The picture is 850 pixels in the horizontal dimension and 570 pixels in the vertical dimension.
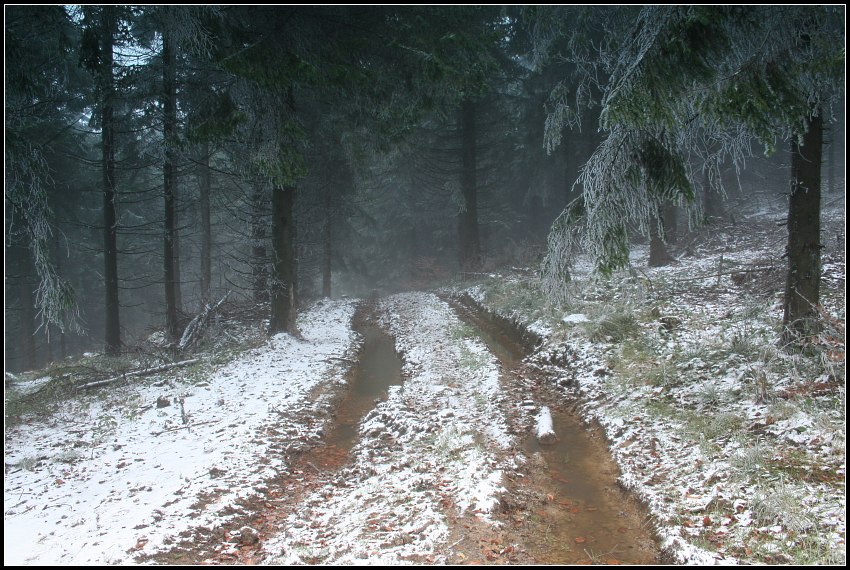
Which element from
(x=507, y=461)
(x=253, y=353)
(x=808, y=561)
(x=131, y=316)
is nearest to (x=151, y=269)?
(x=131, y=316)

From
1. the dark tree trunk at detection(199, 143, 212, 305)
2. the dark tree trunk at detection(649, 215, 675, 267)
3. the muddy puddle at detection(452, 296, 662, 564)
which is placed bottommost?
the muddy puddle at detection(452, 296, 662, 564)

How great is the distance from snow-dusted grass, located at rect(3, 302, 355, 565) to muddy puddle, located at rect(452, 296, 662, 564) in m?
3.48

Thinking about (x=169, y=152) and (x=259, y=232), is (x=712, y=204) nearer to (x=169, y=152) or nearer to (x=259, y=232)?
(x=259, y=232)

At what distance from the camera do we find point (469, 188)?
24.8m

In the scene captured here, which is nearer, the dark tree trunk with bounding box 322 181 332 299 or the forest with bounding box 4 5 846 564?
the forest with bounding box 4 5 846 564

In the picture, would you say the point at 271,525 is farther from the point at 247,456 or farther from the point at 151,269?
the point at 151,269

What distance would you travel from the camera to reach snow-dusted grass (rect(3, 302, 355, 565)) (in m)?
4.86

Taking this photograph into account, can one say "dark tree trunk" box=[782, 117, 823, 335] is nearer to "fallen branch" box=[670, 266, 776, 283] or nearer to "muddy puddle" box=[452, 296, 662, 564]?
"muddy puddle" box=[452, 296, 662, 564]

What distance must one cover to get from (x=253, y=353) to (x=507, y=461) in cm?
799

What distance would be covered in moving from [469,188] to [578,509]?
826 inches

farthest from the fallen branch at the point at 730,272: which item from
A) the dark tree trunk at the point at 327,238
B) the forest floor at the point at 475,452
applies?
the dark tree trunk at the point at 327,238

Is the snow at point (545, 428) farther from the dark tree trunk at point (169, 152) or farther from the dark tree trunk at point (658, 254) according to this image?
the dark tree trunk at point (658, 254)

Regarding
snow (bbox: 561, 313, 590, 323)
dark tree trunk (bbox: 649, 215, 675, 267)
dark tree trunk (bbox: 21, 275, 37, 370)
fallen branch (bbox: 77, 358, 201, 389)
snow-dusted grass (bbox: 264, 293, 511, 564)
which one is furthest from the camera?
dark tree trunk (bbox: 21, 275, 37, 370)

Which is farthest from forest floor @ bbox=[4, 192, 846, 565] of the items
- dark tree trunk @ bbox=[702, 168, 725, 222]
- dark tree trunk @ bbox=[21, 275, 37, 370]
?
dark tree trunk @ bbox=[702, 168, 725, 222]
